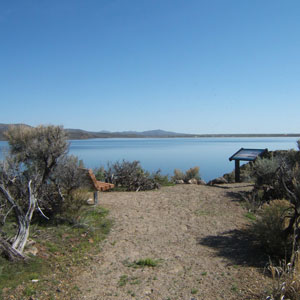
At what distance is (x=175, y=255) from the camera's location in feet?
15.8

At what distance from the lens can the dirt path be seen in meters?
3.62

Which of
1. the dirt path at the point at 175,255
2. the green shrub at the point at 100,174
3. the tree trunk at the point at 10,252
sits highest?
the green shrub at the point at 100,174

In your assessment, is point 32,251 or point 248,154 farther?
point 248,154

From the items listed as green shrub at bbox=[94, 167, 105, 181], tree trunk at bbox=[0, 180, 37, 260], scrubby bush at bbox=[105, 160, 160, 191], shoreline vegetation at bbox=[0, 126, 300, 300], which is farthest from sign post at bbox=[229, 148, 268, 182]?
tree trunk at bbox=[0, 180, 37, 260]

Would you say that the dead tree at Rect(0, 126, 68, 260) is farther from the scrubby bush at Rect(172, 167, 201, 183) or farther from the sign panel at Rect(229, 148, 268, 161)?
the scrubby bush at Rect(172, 167, 201, 183)

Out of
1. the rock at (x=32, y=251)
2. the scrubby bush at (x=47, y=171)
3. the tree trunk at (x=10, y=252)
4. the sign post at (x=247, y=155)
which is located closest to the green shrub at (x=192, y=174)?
the sign post at (x=247, y=155)

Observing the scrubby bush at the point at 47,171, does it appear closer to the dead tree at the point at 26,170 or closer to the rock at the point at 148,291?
the dead tree at the point at 26,170

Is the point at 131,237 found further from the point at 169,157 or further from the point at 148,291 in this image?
the point at 169,157

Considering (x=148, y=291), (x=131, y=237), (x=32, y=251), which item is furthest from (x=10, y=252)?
(x=131, y=237)

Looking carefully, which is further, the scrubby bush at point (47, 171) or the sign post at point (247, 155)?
the sign post at point (247, 155)

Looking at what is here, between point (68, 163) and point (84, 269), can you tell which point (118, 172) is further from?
point (84, 269)

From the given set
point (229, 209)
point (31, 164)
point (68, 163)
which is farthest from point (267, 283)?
point (31, 164)

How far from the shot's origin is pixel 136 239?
5.59m

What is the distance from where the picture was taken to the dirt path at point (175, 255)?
362 centimetres
